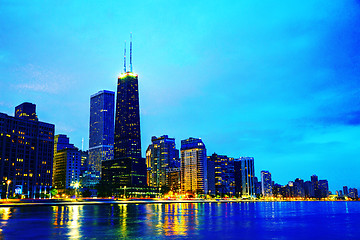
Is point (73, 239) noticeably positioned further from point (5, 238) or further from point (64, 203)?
point (64, 203)

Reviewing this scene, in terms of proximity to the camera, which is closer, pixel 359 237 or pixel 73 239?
pixel 73 239

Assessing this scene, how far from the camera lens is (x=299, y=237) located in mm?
50219

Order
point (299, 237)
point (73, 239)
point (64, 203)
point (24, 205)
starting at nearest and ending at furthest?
point (73, 239), point (299, 237), point (24, 205), point (64, 203)

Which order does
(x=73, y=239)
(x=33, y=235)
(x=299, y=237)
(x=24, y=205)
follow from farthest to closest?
(x=24, y=205), (x=299, y=237), (x=33, y=235), (x=73, y=239)

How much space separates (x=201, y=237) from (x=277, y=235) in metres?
12.5

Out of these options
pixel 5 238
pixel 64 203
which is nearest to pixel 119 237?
pixel 5 238

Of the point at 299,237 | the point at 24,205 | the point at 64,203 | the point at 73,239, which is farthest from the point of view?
the point at 64,203

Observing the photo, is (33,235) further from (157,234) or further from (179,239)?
(179,239)

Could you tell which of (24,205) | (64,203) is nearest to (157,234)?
(24,205)

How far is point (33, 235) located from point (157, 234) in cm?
1649

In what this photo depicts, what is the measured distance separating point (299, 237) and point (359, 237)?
8.81 m

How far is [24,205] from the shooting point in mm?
147750

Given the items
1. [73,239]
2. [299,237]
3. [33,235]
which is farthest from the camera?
[299,237]

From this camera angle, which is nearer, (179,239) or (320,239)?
(179,239)
